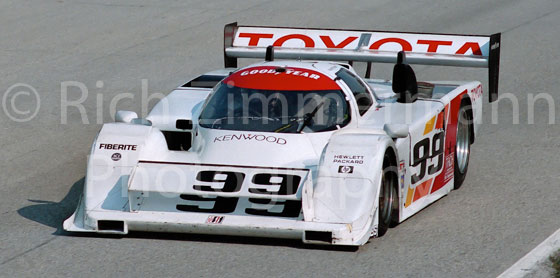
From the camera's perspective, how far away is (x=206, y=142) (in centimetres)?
798

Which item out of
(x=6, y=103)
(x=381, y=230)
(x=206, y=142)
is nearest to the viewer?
(x=381, y=230)

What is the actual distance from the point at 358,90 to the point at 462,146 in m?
1.46

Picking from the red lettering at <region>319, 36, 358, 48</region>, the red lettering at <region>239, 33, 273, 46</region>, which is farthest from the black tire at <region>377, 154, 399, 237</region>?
the red lettering at <region>239, 33, 273, 46</region>

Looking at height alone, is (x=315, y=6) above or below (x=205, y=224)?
above

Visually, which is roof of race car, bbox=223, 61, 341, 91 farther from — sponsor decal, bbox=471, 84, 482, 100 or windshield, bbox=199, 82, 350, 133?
sponsor decal, bbox=471, 84, 482, 100

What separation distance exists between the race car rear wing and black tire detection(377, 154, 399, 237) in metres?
2.48

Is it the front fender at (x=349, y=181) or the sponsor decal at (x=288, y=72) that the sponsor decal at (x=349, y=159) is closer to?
the front fender at (x=349, y=181)

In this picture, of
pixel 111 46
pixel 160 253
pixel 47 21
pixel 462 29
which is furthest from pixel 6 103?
pixel 462 29

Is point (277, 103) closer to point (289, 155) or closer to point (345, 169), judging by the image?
point (289, 155)

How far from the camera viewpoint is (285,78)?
8453 millimetres

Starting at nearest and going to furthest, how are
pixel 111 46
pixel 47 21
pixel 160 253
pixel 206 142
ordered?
1. pixel 160 253
2. pixel 206 142
3. pixel 111 46
4. pixel 47 21

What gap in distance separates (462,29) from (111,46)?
5576 mm

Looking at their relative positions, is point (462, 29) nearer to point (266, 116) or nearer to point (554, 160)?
point (554, 160)

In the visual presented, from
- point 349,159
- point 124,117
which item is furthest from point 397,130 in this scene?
point 124,117
